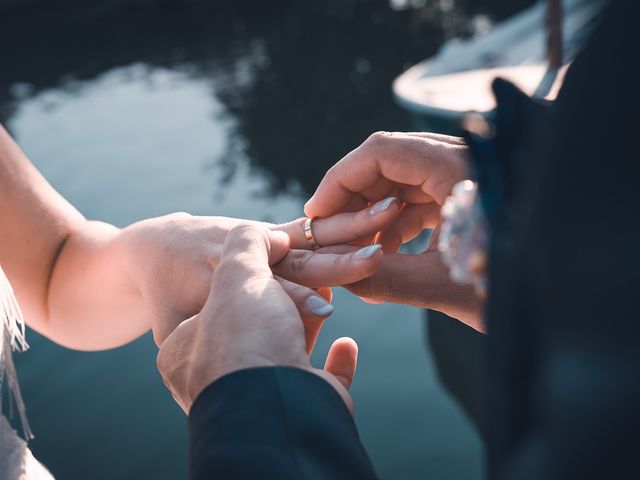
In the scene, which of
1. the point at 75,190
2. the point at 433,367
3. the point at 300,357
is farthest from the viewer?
the point at 75,190

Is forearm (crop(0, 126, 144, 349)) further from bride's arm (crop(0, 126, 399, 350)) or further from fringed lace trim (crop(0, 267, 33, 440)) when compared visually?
fringed lace trim (crop(0, 267, 33, 440))

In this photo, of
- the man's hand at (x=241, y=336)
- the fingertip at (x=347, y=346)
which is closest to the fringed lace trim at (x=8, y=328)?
the man's hand at (x=241, y=336)

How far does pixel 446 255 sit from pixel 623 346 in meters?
0.24

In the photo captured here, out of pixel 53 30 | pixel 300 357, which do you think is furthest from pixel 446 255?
pixel 53 30

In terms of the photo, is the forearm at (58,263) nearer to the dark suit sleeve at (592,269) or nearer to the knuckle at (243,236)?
the knuckle at (243,236)

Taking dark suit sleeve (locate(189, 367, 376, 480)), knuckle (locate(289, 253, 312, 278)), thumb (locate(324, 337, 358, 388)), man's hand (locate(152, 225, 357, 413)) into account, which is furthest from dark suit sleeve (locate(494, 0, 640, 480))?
knuckle (locate(289, 253, 312, 278))

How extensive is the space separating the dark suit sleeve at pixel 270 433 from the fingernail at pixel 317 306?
0.51 meters

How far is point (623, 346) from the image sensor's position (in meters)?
0.47

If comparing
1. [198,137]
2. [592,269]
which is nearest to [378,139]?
[592,269]

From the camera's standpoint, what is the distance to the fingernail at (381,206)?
1.77 meters

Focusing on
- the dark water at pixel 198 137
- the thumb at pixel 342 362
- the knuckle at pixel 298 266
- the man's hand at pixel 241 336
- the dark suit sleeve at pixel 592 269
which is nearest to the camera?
the dark suit sleeve at pixel 592 269

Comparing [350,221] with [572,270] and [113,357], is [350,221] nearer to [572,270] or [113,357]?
[572,270]

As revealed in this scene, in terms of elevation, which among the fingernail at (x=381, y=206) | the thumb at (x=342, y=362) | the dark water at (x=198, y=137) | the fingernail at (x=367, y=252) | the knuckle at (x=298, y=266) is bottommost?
the dark water at (x=198, y=137)

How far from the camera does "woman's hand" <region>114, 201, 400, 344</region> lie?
64.5 inches
